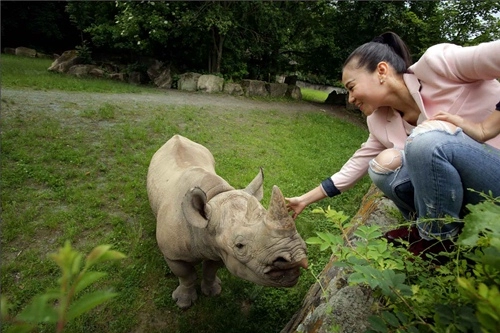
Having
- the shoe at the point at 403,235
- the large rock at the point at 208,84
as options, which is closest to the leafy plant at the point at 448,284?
the shoe at the point at 403,235

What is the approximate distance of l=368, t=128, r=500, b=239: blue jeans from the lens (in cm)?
165

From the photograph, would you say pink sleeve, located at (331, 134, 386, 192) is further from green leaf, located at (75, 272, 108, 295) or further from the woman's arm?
green leaf, located at (75, 272, 108, 295)

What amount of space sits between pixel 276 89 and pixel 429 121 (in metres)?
14.1

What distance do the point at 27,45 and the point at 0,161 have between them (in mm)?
24755

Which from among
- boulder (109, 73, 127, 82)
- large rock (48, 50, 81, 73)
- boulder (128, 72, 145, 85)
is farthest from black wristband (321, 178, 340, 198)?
large rock (48, 50, 81, 73)

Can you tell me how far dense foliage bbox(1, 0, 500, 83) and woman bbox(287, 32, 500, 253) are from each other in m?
11.0

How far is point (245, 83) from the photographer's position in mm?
14812

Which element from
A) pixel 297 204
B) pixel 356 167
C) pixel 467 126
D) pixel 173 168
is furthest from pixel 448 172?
pixel 173 168

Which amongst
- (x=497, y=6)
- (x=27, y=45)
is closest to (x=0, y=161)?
(x=497, y=6)

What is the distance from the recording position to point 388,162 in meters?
2.18

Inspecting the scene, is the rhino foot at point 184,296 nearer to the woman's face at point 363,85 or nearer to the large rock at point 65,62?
the woman's face at point 363,85

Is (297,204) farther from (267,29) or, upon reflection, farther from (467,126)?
(267,29)

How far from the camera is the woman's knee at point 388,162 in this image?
7.07 feet

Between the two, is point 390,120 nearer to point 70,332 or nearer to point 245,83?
point 70,332
